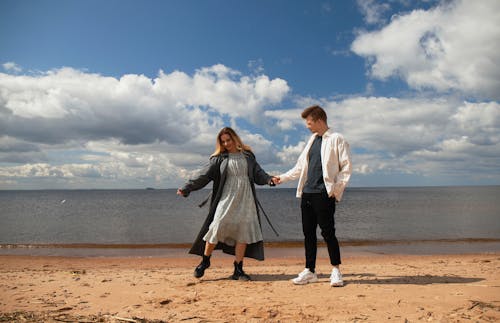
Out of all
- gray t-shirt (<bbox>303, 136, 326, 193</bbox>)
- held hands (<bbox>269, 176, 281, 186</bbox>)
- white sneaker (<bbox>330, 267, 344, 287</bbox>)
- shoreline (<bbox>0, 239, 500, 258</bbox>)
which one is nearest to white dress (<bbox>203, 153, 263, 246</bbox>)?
held hands (<bbox>269, 176, 281, 186</bbox>)

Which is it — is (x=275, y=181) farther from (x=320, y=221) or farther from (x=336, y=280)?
(x=336, y=280)

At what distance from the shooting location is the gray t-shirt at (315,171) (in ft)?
15.0

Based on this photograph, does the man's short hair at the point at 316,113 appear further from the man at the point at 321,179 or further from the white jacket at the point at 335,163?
the white jacket at the point at 335,163

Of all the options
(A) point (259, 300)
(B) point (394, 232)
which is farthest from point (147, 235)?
(A) point (259, 300)

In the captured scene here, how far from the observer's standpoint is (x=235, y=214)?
504 cm

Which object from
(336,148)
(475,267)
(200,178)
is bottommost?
(475,267)

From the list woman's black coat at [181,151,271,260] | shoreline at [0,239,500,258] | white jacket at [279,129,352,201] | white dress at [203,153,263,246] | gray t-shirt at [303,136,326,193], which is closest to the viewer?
white jacket at [279,129,352,201]

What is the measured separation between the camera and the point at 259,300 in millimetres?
4059

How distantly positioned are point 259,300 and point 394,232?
50.9ft

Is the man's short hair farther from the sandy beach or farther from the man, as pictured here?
the sandy beach

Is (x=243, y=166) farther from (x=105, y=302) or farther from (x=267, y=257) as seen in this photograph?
(x=267, y=257)

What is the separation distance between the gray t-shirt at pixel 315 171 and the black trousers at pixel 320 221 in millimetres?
79

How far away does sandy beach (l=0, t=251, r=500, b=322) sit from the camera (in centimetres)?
347

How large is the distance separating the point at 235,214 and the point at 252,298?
126cm
